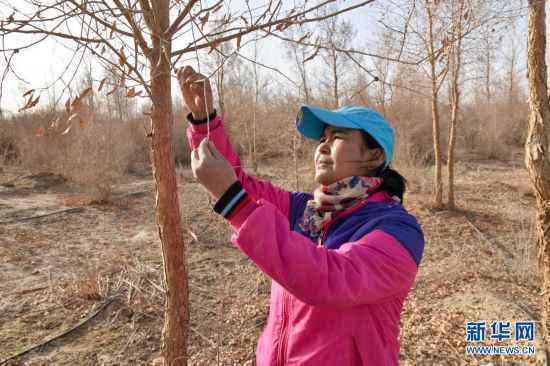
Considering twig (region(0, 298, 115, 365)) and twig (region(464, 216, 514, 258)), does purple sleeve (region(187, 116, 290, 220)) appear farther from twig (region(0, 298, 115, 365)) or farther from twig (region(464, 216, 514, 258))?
twig (region(464, 216, 514, 258))

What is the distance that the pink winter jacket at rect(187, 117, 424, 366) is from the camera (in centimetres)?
90

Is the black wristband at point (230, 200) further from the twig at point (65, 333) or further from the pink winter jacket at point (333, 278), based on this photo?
the twig at point (65, 333)

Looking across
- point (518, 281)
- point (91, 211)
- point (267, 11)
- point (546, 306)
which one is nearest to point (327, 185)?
point (267, 11)

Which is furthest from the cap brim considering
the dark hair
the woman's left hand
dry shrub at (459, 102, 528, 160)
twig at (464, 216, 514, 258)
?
dry shrub at (459, 102, 528, 160)

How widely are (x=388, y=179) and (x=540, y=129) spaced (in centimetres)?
179

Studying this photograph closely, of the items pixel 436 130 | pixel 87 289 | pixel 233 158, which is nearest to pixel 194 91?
pixel 233 158

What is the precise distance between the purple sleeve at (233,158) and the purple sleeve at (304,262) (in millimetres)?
710

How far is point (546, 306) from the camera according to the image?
262 cm

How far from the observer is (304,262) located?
0.90m

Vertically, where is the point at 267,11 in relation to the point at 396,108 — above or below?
below

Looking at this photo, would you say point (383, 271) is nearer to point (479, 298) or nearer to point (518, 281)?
point (479, 298)

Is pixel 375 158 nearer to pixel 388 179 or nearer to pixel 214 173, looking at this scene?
pixel 388 179

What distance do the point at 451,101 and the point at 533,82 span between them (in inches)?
252

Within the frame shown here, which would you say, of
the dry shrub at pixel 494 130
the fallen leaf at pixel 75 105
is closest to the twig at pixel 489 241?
the fallen leaf at pixel 75 105
